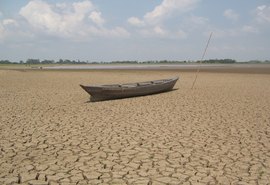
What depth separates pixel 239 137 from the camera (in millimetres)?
6461

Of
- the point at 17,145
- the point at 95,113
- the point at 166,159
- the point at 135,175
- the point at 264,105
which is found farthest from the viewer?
the point at 264,105

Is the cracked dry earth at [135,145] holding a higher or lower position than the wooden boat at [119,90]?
lower

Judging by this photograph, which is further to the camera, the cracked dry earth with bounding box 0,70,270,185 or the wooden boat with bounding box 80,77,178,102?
the wooden boat with bounding box 80,77,178,102

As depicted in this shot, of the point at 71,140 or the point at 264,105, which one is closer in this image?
the point at 71,140

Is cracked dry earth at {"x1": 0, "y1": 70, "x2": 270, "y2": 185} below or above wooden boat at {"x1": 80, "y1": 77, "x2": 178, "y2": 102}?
below

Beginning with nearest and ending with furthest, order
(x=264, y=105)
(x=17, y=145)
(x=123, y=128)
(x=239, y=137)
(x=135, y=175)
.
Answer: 1. (x=135, y=175)
2. (x=17, y=145)
3. (x=239, y=137)
4. (x=123, y=128)
5. (x=264, y=105)

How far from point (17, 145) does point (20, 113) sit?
12.7 ft

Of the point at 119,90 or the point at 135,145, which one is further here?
the point at 119,90

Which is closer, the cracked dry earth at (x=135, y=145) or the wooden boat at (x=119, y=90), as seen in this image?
the cracked dry earth at (x=135, y=145)

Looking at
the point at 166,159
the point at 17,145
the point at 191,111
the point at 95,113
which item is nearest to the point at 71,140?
the point at 17,145

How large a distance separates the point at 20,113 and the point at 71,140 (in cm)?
408

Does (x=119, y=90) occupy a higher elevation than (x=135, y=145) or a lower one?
higher

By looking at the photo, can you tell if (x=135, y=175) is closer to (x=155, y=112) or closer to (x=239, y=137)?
(x=239, y=137)

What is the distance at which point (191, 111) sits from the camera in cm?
972
